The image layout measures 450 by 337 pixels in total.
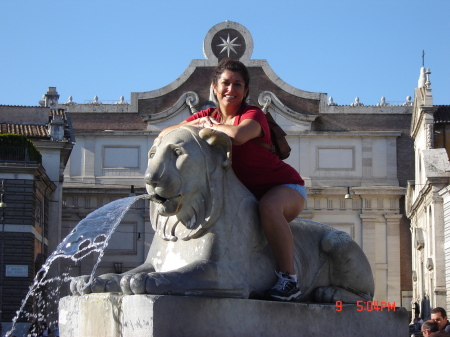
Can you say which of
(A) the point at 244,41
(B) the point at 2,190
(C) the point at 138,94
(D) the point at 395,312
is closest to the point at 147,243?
(C) the point at 138,94

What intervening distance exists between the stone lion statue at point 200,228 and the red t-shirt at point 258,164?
176mm

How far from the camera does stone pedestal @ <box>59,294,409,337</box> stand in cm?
439

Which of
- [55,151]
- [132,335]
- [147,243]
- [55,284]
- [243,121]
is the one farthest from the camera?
[147,243]

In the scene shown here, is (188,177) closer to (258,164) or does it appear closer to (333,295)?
(258,164)

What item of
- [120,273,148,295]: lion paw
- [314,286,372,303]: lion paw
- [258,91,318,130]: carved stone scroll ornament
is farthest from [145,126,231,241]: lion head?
[258,91,318,130]: carved stone scroll ornament

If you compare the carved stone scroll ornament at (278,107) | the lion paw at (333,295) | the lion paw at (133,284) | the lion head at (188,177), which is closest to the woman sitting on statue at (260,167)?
the lion head at (188,177)

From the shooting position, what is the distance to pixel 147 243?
138 ft

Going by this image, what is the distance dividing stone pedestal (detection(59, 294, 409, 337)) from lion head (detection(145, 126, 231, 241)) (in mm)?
485

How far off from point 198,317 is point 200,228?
0.52 m

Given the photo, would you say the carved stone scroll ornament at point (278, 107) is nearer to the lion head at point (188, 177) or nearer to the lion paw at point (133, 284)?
the lion head at point (188, 177)

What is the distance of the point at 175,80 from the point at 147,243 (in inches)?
308

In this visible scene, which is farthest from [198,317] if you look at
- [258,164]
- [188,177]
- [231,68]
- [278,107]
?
[278,107]

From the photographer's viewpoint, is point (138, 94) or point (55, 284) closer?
point (55, 284)

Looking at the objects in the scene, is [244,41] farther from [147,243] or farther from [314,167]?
[147,243]
